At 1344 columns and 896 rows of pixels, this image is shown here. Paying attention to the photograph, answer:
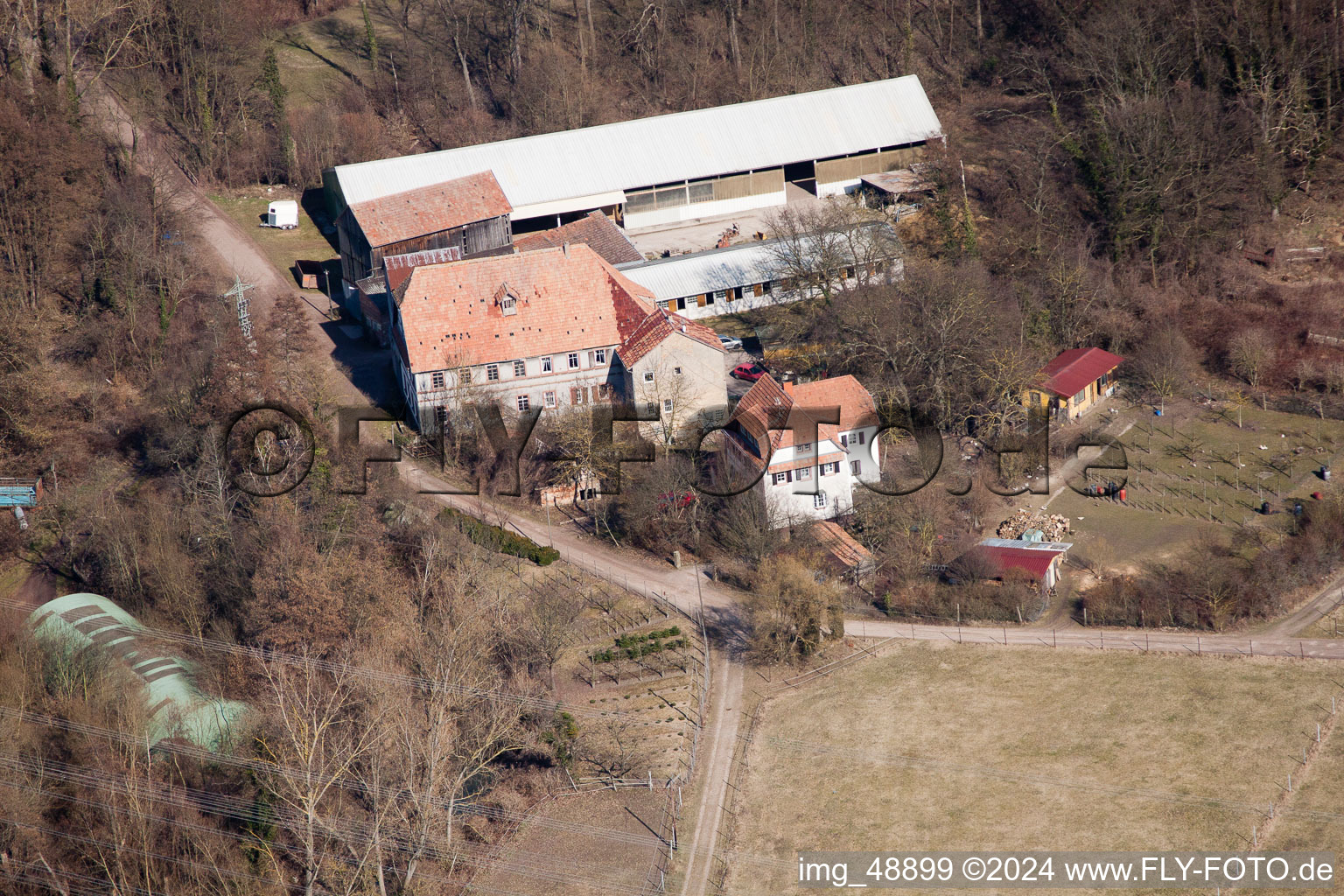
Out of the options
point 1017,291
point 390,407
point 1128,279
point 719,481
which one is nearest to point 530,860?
point 719,481

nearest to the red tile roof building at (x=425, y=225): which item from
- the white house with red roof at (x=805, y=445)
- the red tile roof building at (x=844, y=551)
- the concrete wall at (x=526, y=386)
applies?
the concrete wall at (x=526, y=386)

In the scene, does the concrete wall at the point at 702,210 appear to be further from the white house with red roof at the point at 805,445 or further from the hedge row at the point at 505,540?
the hedge row at the point at 505,540

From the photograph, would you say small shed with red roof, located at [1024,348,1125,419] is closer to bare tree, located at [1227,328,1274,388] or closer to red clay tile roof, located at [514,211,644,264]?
bare tree, located at [1227,328,1274,388]

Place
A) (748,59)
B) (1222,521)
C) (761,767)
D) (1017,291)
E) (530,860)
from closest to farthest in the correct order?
(530,860)
(761,767)
(1222,521)
(1017,291)
(748,59)

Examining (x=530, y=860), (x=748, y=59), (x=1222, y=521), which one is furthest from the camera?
(x=748, y=59)

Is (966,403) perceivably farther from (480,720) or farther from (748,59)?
(748,59)

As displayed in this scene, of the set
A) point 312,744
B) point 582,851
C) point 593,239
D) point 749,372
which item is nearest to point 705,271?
point 593,239
